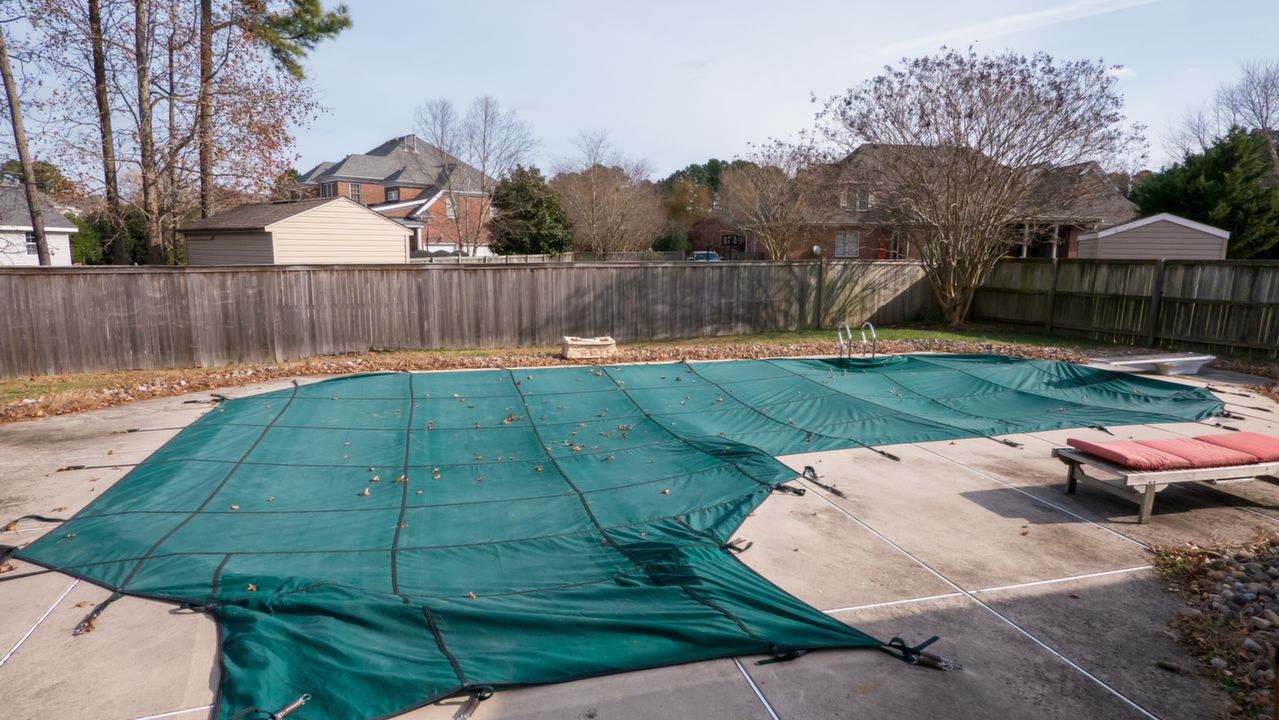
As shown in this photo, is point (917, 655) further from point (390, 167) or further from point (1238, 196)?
point (390, 167)

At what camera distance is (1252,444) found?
5.69 meters

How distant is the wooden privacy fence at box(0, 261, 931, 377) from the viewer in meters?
10.7

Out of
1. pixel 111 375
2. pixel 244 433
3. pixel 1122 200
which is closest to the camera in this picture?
pixel 244 433

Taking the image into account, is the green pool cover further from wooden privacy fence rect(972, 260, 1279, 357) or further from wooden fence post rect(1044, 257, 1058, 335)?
wooden fence post rect(1044, 257, 1058, 335)

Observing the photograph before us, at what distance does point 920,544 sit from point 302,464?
5.13 metres

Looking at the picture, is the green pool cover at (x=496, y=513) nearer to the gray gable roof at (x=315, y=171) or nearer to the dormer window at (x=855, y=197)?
the dormer window at (x=855, y=197)

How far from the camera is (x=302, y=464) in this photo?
624cm

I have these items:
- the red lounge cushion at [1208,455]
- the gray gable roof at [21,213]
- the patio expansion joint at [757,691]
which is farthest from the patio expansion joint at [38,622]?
the gray gable roof at [21,213]

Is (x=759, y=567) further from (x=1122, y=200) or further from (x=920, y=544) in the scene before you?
(x=1122, y=200)

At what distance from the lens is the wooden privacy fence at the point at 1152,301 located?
11914mm

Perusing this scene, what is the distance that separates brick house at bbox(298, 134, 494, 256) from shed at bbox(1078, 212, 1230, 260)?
2164 centimetres

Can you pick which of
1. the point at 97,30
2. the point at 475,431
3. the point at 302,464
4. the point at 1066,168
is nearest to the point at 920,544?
the point at 475,431

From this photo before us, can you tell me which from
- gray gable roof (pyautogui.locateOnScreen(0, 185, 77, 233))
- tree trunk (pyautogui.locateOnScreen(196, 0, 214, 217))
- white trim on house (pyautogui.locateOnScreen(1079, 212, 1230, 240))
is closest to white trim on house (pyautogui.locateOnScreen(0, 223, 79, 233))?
gray gable roof (pyautogui.locateOnScreen(0, 185, 77, 233))

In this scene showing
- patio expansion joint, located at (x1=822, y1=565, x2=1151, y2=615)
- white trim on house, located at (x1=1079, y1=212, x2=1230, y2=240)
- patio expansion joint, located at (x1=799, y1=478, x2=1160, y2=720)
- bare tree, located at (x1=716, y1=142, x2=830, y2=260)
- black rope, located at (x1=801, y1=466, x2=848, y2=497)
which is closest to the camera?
patio expansion joint, located at (x1=799, y1=478, x2=1160, y2=720)
